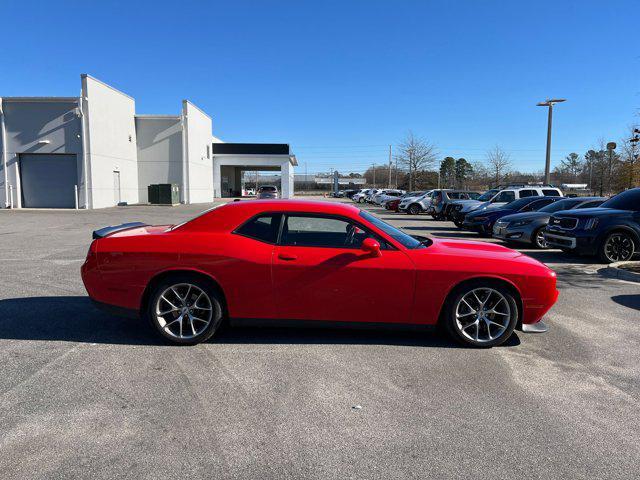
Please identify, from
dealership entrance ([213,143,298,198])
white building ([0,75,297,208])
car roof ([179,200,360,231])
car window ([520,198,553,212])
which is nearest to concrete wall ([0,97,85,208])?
white building ([0,75,297,208])

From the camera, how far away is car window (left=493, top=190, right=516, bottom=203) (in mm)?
19266

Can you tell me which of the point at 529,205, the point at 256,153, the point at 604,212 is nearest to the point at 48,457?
the point at 604,212

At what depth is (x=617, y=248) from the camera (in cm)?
1021

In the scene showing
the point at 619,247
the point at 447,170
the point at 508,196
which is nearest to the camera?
the point at 619,247

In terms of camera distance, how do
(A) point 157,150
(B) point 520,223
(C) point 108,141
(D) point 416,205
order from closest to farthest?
(B) point 520,223 → (D) point 416,205 → (C) point 108,141 → (A) point 157,150

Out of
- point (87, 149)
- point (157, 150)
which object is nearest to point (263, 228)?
point (87, 149)

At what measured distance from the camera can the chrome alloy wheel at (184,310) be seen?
15.7 ft

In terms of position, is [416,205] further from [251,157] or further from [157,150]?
[251,157]

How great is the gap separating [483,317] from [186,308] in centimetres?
302

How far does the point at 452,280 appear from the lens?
15.4 ft

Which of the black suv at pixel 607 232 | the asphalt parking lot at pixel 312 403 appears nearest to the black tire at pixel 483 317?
the asphalt parking lot at pixel 312 403

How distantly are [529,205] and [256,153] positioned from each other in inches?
1586

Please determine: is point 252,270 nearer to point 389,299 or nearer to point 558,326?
point 389,299

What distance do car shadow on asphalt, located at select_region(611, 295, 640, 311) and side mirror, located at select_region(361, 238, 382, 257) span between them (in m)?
4.36
